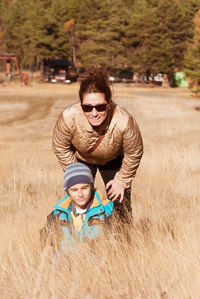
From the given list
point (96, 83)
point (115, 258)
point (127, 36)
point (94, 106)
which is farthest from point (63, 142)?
point (127, 36)

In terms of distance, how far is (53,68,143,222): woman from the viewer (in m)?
2.96

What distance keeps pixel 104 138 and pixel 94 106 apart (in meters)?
0.33

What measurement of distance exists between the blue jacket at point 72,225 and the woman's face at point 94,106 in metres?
0.65

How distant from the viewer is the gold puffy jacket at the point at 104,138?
3105 mm

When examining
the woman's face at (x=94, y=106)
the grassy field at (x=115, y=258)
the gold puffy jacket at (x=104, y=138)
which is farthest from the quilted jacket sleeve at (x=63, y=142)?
the grassy field at (x=115, y=258)

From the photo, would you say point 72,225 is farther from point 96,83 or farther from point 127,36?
point 127,36

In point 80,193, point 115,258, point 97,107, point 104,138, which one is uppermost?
point 97,107

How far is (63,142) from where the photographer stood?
10.8 feet

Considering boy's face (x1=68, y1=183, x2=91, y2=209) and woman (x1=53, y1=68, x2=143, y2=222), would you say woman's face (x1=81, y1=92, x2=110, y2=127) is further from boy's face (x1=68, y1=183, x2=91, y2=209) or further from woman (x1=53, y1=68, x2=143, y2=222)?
boy's face (x1=68, y1=183, x2=91, y2=209)

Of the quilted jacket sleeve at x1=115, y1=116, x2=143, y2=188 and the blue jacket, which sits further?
the quilted jacket sleeve at x1=115, y1=116, x2=143, y2=188

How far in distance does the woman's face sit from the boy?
15.7 inches

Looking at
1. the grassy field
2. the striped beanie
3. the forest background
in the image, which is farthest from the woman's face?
the forest background

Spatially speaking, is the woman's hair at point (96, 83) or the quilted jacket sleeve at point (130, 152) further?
the quilted jacket sleeve at point (130, 152)

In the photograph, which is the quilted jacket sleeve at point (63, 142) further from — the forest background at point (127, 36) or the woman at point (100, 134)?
the forest background at point (127, 36)
